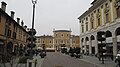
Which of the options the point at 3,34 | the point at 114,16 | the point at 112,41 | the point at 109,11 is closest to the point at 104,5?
the point at 109,11

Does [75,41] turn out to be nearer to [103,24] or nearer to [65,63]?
[103,24]

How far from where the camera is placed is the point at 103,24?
36.8 m

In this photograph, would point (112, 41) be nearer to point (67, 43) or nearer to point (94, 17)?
point (94, 17)

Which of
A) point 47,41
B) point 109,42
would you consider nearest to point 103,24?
point 109,42

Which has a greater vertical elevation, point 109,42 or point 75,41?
point 75,41

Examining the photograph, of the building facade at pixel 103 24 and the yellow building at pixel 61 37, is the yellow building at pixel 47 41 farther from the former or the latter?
the building facade at pixel 103 24

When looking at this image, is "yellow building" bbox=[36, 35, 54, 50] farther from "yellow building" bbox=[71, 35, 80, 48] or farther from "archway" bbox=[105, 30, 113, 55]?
"archway" bbox=[105, 30, 113, 55]

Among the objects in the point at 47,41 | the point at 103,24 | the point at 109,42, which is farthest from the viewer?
the point at 47,41

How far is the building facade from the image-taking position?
31.1 meters

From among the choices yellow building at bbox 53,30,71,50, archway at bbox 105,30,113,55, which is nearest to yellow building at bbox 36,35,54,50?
yellow building at bbox 53,30,71,50

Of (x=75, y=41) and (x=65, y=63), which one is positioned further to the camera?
(x=75, y=41)

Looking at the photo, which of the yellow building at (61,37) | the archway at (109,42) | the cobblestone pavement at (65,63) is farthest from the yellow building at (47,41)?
the cobblestone pavement at (65,63)

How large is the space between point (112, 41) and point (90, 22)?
15.4m

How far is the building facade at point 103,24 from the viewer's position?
3109cm
